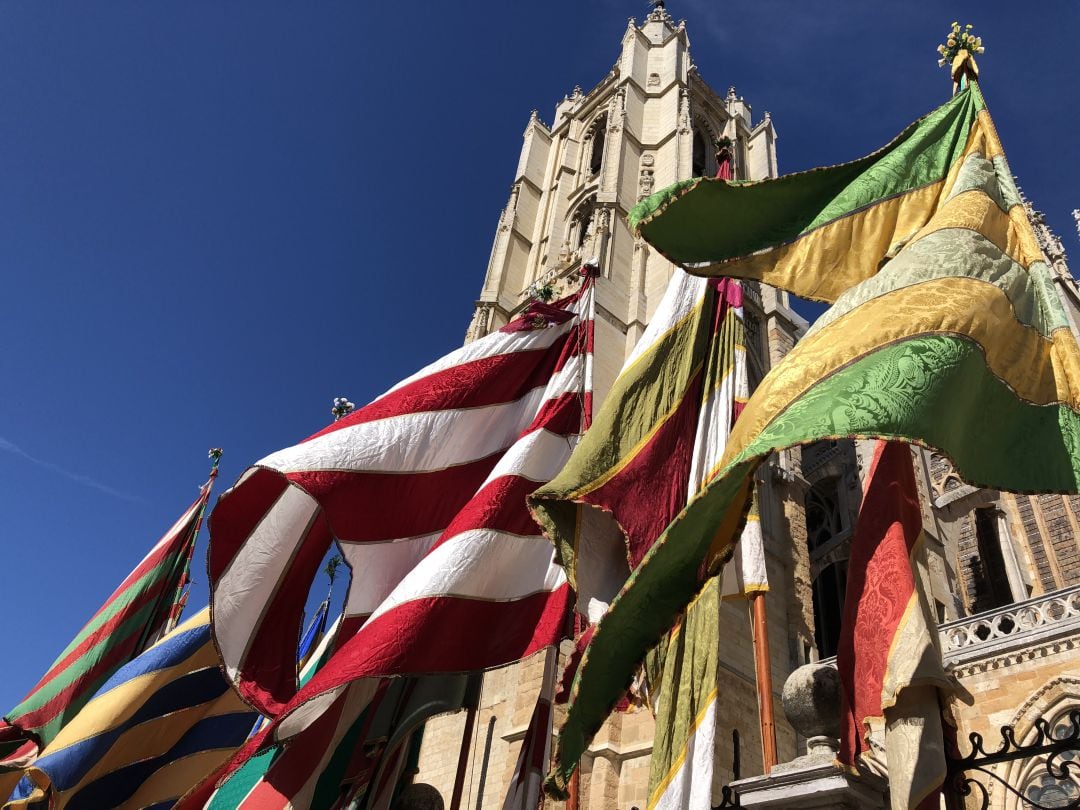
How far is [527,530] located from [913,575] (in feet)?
9.67

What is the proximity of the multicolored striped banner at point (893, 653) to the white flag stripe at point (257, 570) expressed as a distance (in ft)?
13.1

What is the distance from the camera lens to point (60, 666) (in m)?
9.15

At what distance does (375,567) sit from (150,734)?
157 inches

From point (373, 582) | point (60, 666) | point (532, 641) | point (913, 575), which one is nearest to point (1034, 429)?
point (913, 575)

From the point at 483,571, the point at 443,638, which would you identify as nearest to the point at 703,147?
the point at 483,571

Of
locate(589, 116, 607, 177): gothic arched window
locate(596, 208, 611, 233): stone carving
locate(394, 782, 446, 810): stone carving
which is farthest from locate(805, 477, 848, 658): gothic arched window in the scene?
locate(589, 116, 607, 177): gothic arched window

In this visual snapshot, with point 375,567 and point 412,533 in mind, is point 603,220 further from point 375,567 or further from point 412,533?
point 375,567

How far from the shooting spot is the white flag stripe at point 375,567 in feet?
18.4

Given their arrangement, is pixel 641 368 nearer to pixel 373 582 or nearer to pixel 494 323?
pixel 373 582

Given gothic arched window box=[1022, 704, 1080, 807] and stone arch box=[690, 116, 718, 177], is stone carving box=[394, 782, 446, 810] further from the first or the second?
stone arch box=[690, 116, 718, 177]

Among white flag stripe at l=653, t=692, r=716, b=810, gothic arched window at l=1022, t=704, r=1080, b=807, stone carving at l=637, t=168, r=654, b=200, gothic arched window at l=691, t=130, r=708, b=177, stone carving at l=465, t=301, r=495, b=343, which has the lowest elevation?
white flag stripe at l=653, t=692, r=716, b=810

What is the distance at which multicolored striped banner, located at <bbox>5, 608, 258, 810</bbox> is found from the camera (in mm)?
7243

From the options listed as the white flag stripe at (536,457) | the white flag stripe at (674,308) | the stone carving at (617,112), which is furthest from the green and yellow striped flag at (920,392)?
the stone carving at (617,112)

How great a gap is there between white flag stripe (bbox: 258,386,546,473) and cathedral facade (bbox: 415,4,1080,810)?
324 cm
